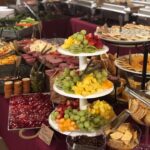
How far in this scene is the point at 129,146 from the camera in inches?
41.5

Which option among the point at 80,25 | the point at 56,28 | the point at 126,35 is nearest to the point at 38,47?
the point at 126,35

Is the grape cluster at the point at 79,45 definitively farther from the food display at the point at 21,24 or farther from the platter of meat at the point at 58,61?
the food display at the point at 21,24

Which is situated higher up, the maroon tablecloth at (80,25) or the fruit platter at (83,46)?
the fruit platter at (83,46)

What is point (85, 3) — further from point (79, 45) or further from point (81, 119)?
point (81, 119)

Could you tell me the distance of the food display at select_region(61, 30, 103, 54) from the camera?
1.15 meters

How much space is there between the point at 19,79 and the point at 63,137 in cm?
59

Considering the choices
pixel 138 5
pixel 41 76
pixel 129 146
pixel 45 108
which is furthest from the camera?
pixel 138 5

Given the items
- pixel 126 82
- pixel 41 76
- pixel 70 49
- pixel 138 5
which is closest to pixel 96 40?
pixel 70 49

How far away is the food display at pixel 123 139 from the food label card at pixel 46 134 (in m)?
0.24

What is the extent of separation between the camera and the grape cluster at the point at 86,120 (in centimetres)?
109

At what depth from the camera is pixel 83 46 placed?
3.82 feet

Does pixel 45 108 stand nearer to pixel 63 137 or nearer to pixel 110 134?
pixel 63 137

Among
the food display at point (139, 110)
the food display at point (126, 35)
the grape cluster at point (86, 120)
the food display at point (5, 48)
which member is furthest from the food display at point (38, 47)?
the food display at point (139, 110)

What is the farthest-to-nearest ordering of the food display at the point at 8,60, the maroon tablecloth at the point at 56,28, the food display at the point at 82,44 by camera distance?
the maroon tablecloth at the point at 56,28, the food display at the point at 8,60, the food display at the point at 82,44
